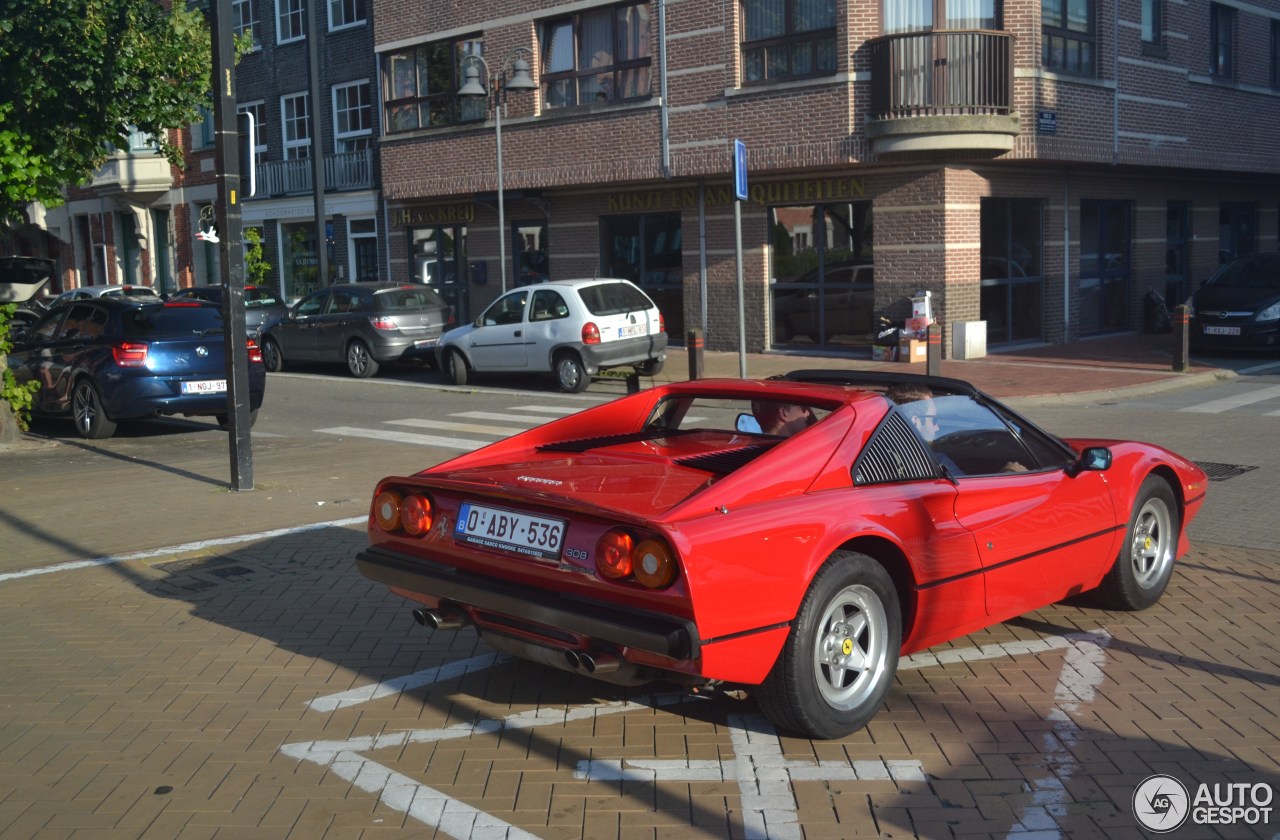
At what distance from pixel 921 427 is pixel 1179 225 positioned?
25.2m

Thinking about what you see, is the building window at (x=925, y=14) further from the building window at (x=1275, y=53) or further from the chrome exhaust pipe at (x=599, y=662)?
the chrome exhaust pipe at (x=599, y=662)

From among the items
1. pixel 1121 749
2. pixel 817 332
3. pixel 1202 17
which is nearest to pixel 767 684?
pixel 1121 749

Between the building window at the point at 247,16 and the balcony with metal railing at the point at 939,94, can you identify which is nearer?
the balcony with metal railing at the point at 939,94

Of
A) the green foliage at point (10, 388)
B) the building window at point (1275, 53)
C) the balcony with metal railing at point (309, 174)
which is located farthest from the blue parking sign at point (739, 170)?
the building window at point (1275, 53)

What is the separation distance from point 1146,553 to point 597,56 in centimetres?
2010

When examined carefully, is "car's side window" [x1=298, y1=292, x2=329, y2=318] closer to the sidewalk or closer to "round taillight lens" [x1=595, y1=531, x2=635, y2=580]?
the sidewalk

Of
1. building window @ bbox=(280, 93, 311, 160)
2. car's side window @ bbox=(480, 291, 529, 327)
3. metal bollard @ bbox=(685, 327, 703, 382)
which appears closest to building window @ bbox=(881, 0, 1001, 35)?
metal bollard @ bbox=(685, 327, 703, 382)

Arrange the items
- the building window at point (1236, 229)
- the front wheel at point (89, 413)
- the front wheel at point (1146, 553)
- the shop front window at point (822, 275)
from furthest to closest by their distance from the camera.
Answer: the building window at point (1236, 229)
the shop front window at point (822, 275)
the front wheel at point (89, 413)
the front wheel at point (1146, 553)

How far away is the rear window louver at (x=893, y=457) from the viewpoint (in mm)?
5320

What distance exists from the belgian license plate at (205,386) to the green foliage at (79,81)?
7.38 ft

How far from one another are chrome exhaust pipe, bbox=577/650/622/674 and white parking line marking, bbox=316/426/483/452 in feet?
27.5

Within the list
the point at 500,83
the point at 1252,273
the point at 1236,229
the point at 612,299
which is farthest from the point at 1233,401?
the point at 1236,229

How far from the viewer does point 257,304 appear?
84.2 feet

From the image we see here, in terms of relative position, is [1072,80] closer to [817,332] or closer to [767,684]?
[817,332]
